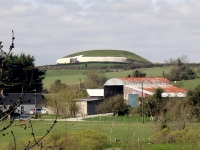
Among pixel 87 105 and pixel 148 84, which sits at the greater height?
pixel 148 84

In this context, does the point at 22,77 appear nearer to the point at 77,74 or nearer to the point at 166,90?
the point at 166,90

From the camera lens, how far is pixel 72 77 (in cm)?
10688

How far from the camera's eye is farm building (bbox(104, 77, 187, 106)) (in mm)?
74381

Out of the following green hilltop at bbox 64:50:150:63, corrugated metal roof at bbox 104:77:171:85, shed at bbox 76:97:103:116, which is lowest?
shed at bbox 76:97:103:116

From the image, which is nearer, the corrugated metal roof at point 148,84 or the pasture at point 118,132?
the pasture at point 118,132

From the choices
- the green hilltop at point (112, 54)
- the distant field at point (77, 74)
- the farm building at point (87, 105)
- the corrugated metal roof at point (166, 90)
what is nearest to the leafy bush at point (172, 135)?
the corrugated metal roof at point (166, 90)

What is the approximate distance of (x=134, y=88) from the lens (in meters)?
76.8

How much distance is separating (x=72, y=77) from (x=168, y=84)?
95.1 feet

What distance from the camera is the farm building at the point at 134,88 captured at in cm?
7438

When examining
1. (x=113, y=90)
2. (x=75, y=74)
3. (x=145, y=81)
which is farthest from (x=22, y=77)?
(x=75, y=74)

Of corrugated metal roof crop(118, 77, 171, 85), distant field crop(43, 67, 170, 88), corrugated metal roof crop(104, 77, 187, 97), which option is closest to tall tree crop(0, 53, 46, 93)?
corrugated metal roof crop(104, 77, 187, 97)

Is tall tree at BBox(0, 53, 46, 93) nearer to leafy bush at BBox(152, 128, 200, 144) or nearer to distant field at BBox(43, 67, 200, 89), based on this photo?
leafy bush at BBox(152, 128, 200, 144)

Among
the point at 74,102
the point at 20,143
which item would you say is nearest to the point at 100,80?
the point at 74,102

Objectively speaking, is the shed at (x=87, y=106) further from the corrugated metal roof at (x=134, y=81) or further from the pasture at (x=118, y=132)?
the pasture at (x=118, y=132)
